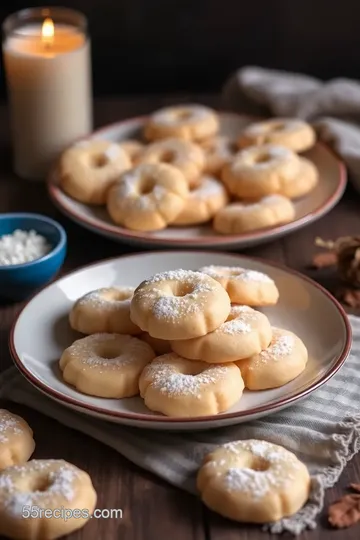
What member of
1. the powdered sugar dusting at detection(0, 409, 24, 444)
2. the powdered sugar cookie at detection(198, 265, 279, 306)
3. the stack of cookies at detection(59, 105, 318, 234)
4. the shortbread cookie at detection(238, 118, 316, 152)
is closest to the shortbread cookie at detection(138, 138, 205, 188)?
the stack of cookies at detection(59, 105, 318, 234)

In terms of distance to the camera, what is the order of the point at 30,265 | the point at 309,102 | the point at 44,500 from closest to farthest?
the point at 44,500 → the point at 30,265 → the point at 309,102

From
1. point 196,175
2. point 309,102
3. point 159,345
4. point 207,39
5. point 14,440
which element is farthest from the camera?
point 207,39

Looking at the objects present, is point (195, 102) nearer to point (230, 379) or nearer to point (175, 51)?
point (175, 51)

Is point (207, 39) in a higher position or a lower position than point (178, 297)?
lower

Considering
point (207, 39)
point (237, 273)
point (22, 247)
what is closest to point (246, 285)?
point (237, 273)

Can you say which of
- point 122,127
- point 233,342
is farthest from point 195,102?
point 233,342

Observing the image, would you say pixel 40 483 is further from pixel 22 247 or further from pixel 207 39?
pixel 207 39
